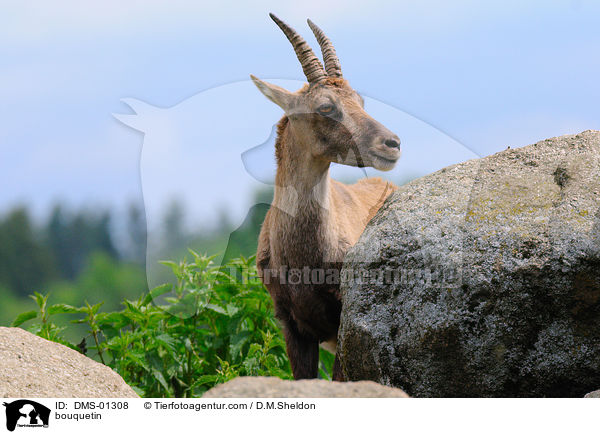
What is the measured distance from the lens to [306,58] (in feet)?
19.5

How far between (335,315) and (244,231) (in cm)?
155

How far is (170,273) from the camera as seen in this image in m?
7.36

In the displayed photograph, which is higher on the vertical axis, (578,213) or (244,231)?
(578,213)

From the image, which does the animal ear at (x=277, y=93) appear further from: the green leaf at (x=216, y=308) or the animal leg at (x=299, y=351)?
Result: the green leaf at (x=216, y=308)

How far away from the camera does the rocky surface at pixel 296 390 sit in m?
3.55

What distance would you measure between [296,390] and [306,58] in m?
3.36

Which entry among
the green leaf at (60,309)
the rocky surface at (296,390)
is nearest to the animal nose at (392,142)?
the rocky surface at (296,390)

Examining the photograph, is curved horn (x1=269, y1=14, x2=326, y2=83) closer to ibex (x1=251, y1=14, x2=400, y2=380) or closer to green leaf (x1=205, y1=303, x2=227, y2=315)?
ibex (x1=251, y1=14, x2=400, y2=380)

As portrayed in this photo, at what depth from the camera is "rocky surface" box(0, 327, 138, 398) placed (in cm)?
466

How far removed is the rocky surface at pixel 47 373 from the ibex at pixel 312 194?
5.47 ft
